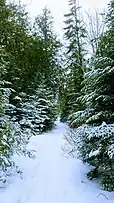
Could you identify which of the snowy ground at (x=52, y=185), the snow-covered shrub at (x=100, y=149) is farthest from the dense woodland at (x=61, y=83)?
the snowy ground at (x=52, y=185)

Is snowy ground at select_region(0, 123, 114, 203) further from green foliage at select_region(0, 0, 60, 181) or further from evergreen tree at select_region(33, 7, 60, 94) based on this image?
evergreen tree at select_region(33, 7, 60, 94)

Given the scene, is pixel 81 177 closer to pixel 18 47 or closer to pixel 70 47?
pixel 18 47

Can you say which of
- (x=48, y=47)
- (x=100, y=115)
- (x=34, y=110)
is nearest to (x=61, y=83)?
(x=48, y=47)

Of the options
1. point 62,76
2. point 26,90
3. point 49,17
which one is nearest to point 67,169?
point 26,90

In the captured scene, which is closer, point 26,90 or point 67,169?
point 67,169

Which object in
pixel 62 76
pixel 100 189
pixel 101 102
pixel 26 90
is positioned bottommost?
pixel 100 189

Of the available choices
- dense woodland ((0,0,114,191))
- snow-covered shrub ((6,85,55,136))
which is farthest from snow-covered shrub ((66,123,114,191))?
snow-covered shrub ((6,85,55,136))

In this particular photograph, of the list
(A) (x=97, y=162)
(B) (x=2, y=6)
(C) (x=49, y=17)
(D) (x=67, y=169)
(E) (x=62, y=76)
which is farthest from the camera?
(C) (x=49, y=17)

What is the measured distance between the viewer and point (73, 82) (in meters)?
15.4

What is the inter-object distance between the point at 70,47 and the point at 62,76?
3.34 meters

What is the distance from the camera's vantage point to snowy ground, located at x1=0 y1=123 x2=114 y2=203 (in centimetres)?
489

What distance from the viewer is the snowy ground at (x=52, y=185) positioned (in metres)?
4.89

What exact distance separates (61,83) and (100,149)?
1373cm

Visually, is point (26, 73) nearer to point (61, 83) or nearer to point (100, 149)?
point (61, 83)
